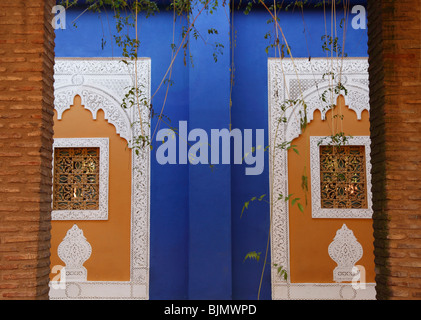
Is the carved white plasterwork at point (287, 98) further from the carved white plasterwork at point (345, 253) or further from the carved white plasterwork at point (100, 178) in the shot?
the carved white plasterwork at point (100, 178)

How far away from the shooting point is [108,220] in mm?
4863

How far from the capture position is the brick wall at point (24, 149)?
2229 millimetres

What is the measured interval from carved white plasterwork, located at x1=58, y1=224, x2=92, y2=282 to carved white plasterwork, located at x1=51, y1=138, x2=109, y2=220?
175 mm

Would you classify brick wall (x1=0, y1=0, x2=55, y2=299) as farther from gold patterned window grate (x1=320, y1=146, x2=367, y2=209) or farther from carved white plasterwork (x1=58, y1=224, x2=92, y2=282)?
gold patterned window grate (x1=320, y1=146, x2=367, y2=209)

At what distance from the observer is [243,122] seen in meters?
4.95

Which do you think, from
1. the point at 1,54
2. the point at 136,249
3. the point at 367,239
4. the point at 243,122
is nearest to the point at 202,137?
the point at 243,122

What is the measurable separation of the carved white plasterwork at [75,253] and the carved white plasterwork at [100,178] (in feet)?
0.58

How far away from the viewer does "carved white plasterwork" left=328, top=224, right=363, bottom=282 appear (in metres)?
4.80

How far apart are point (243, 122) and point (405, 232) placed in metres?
2.80

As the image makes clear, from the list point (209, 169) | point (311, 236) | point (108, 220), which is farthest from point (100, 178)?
point (311, 236)

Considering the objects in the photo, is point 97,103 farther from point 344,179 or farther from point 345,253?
point 345,253

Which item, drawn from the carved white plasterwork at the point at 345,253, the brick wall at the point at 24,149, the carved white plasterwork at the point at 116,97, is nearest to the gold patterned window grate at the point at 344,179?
the carved white plasterwork at the point at 345,253

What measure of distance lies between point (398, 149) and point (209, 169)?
8.13 ft

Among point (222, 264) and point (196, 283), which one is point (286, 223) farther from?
point (196, 283)
